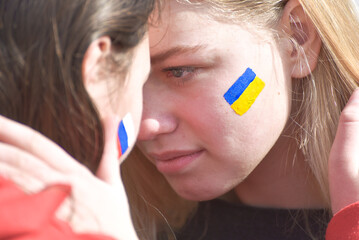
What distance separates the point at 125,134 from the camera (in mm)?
1280

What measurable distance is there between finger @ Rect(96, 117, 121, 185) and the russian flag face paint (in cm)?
11

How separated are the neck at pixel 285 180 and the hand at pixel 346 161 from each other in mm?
258

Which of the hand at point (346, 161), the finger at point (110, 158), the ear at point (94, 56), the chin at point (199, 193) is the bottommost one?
the hand at point (346, 161)

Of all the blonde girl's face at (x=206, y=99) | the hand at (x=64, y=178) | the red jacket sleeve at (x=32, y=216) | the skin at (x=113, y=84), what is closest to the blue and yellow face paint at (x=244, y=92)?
the blonde girl's face at (x=206, y=99)

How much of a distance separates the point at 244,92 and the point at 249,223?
55 centimetres

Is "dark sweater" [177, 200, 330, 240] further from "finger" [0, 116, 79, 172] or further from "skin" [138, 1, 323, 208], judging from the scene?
"finger" [0, 116, 79, 172]

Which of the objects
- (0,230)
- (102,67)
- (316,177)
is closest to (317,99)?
(316,177)

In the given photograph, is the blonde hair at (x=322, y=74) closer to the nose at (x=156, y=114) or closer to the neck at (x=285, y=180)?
the neck at (x=285, y=180)

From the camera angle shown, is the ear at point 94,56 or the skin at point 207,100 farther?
the skin at point 207,100

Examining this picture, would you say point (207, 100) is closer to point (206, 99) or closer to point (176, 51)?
point (206, 99)

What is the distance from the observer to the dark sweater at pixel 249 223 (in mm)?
1788

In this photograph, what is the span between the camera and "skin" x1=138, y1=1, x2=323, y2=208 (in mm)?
1506

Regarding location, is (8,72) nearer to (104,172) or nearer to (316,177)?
(104,172)

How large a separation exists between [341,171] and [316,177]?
8.4 inches
